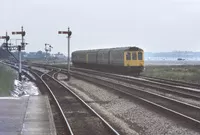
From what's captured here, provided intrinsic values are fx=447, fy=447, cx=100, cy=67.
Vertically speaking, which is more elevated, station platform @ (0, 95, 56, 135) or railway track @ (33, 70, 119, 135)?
station platform @ (0, 95, 56, 135)

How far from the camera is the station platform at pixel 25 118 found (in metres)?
11.9

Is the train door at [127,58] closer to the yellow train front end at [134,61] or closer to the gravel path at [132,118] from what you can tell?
the yellow train front end at [134,61]

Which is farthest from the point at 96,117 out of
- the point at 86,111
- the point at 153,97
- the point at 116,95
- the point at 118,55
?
the point at 118,55

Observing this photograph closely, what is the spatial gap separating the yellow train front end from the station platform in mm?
25698

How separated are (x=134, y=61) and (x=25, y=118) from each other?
3127 cm

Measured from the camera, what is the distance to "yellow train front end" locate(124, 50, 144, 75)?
1767 inches

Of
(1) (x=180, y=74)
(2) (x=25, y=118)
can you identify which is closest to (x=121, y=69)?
(1) (x=180, y=74)

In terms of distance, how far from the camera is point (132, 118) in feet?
51.7

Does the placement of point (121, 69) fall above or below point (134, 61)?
below

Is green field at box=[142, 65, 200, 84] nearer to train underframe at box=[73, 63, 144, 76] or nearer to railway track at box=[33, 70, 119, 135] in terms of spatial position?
train underframe at box=[73, 63, 144, 76]

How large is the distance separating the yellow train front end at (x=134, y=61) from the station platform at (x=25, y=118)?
2570 cm

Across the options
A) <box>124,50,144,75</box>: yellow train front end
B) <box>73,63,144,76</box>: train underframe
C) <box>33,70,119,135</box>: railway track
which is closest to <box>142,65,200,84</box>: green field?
<box>73,63,144,76</box>: train underframe

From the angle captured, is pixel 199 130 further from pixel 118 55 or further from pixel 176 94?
pixel 118 55

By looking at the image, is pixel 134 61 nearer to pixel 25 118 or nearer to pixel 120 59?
pixel 120 59
